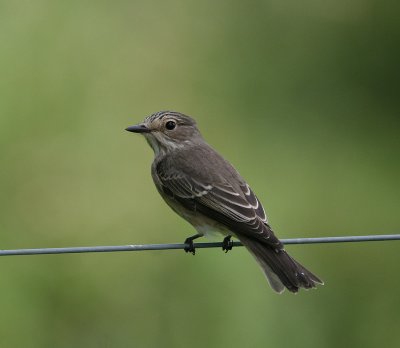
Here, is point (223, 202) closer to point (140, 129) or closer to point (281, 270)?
point (281, 270)

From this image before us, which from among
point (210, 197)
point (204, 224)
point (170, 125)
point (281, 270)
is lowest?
point (281, 270)

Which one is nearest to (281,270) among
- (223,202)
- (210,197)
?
(223,202)

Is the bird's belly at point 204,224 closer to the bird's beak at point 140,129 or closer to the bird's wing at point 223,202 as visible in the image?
the bird's wing at point 223,202

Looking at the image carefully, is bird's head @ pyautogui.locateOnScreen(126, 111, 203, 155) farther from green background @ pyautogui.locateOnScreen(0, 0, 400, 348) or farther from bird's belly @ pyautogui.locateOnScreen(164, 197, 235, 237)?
green background @ pyautogui.locateOnScreen(0, 0, 400, 348)

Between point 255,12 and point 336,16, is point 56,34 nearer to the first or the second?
point 255,12

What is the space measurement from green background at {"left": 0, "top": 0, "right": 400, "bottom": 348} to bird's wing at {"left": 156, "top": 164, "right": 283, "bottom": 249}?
1.30 m

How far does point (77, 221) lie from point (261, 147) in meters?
1.85

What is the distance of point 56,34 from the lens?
11133 mm

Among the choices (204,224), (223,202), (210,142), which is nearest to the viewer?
(223,202)

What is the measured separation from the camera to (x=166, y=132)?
26.6 feet

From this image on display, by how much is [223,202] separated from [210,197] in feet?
0.41

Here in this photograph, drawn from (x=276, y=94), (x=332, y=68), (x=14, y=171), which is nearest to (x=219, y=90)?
(x=276, y=94)

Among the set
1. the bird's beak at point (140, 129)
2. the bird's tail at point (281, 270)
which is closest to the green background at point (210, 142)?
the bird's beak at point (140, 129)

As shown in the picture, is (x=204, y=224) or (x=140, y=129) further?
(x=140, y=129)
